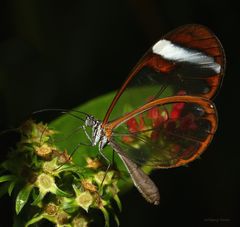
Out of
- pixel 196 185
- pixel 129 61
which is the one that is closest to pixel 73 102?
pixel 129 61

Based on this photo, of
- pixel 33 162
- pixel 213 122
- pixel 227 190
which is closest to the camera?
pixel 33 162

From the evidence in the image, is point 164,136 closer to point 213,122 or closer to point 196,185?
point 213,122

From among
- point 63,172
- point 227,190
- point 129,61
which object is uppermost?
point 63,172

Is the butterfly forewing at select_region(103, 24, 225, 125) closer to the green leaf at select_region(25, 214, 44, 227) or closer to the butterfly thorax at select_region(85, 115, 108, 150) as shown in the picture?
the butterfly thorax at select_region(85, 115, 108, 150)

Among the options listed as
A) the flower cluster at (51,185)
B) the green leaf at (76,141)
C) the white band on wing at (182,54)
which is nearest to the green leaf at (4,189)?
the flower cluster at (51,185)

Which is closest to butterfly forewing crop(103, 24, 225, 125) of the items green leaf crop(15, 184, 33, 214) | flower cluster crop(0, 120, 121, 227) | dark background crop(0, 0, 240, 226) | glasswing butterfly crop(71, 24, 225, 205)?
glasswing butterfly crop(71, 24, 225, 205)

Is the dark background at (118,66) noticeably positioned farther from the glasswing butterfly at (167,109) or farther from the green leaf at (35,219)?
the green leaf at (35,219)

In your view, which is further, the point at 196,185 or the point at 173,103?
the point at 196,185
